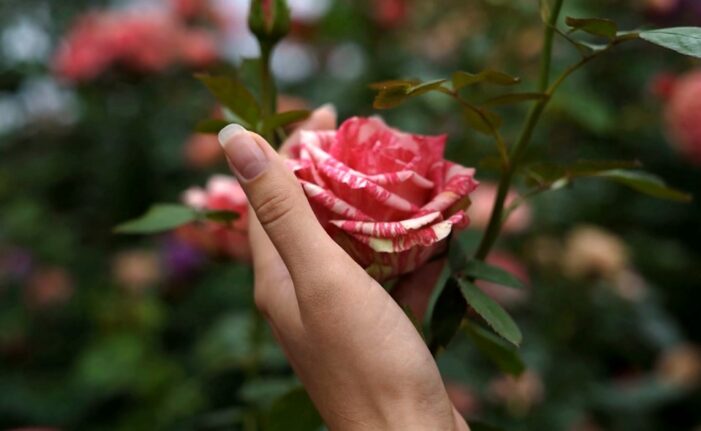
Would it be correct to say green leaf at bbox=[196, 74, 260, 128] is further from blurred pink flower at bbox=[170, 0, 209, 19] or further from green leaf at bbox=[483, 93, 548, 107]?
blurred pink flower at bbox=[170, 0, 209, 19]

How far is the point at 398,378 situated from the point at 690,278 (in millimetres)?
1471

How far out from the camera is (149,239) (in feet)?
6.74

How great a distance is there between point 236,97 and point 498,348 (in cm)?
33

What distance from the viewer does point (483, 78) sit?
1.98 feet

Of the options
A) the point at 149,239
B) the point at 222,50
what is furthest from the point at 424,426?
the point at 222,50

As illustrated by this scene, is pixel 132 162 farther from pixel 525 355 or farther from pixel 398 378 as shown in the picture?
pixel 398 378

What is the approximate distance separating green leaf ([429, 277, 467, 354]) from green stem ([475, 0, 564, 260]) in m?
0.08

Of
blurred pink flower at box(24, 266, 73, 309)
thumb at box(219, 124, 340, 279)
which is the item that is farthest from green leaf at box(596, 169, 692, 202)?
blurred pink flower at box(24, 266, 73, 309)

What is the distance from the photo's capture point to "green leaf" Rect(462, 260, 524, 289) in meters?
0.67

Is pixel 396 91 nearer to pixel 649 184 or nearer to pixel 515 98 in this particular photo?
pixel 515 98

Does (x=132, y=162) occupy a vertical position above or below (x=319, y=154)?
below

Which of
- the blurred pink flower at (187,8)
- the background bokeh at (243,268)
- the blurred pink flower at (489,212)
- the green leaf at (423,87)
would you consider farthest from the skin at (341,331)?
the blurred pink flower at (187,8)

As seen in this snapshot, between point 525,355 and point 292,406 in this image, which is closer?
point 292,406

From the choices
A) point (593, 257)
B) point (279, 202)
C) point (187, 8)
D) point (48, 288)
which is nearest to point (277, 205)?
point (279, 202)
